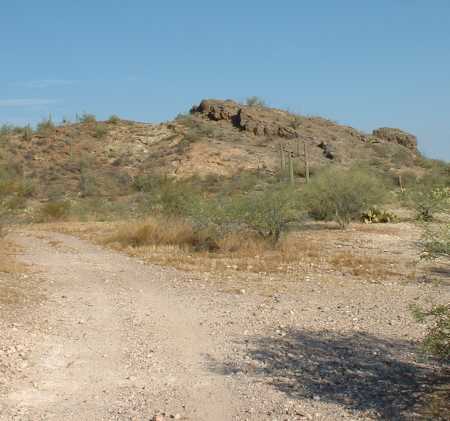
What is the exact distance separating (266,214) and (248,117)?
33.9 m

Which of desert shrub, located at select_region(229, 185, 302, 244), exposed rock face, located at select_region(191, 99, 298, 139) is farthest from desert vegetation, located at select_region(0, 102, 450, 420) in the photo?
exposed rock face, located at select_region(191, 99, 298, 139)

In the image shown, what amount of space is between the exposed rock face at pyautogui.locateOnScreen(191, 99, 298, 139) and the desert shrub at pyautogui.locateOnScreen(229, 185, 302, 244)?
31.8 m

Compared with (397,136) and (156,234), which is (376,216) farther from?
(397,136)

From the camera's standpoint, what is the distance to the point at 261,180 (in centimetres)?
3600

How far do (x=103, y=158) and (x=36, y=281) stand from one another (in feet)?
112

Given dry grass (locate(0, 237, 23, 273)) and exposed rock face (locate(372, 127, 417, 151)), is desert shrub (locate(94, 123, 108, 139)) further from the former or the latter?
dry grass (locate(0, 237, 23, 273))

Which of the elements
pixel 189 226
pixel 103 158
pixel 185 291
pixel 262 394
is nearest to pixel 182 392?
pixel 262 394

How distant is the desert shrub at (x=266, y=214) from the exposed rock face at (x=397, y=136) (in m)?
40.5

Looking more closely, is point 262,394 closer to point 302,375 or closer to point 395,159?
point 302,375

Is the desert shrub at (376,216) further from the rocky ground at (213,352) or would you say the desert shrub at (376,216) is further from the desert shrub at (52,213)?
the desert shrub at (52,213)

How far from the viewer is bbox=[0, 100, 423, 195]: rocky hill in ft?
131

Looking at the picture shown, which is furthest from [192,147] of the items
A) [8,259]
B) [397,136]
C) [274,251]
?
[8,259]

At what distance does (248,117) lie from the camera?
4750 centimetres

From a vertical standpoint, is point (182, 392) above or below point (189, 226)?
below
